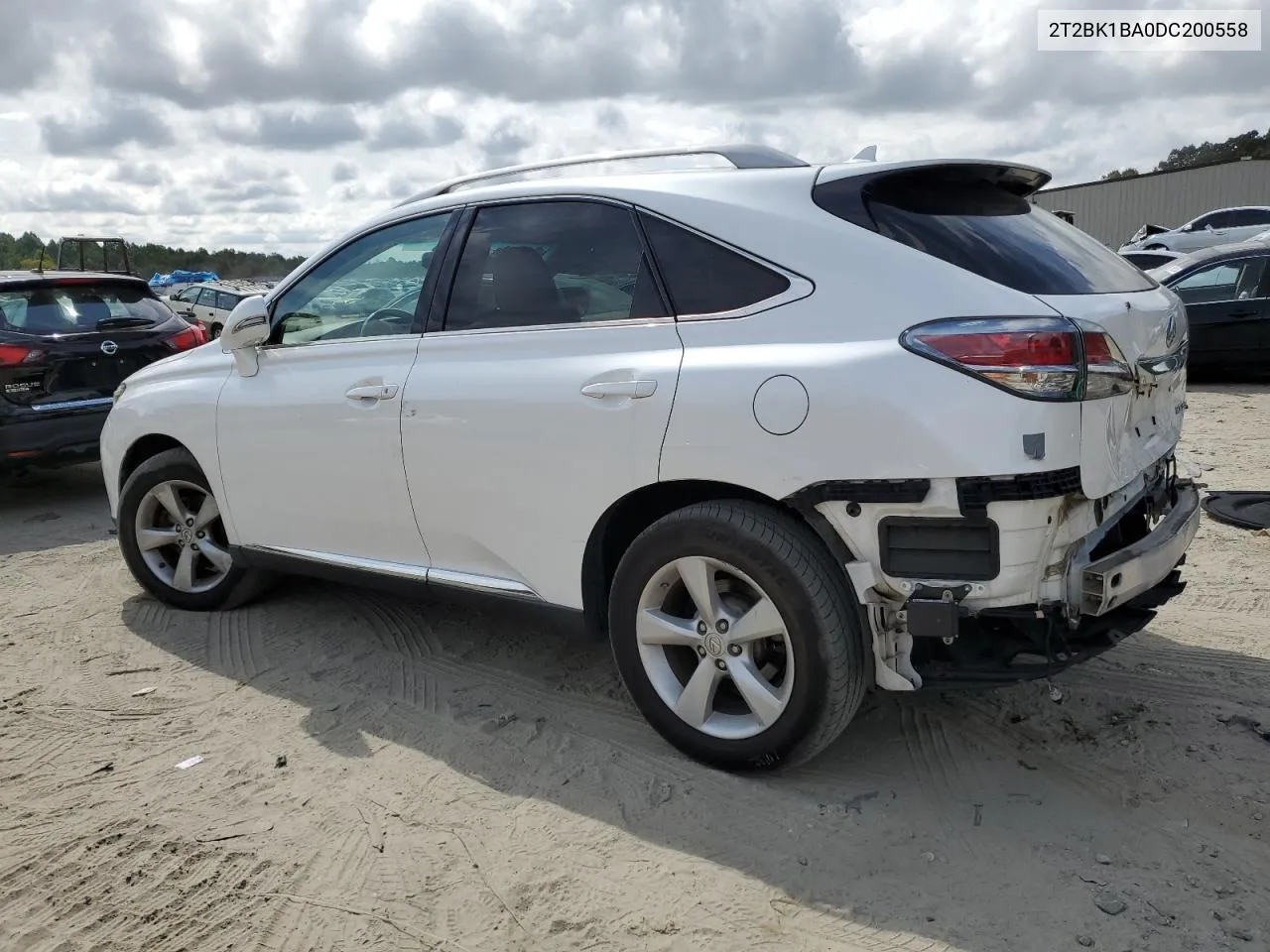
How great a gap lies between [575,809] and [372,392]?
5.57ft

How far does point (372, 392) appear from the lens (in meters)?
3.86

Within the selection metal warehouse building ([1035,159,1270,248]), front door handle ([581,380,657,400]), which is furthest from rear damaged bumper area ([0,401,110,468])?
metal warehouse building ([1035,159,1270,248])

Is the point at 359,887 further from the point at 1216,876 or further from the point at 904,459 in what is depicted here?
the point at 1216,876

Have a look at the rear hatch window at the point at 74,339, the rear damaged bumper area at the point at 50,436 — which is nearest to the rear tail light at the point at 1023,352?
the rear damaged bumper area at the point at 50,436

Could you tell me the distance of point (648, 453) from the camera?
312cm

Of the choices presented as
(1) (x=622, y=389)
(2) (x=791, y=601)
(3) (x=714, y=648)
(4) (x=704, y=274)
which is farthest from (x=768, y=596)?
(4) (x=704, y=274)

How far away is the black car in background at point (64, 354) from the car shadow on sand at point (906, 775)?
346 cm

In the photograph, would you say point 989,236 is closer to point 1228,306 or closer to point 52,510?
point 52,510

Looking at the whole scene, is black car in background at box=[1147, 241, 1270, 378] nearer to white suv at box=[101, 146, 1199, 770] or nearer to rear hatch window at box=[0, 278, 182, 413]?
white suv at box=[101, 146, 1199, 770]

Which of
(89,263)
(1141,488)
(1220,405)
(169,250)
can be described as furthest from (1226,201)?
(169,250)

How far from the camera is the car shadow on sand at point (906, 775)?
8.64ft

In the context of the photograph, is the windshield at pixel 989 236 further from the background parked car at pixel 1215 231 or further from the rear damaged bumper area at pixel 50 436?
the background parked car at pixel 1215 231

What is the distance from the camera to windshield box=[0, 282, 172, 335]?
24.0ft

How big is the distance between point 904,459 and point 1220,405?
26.2 feet
